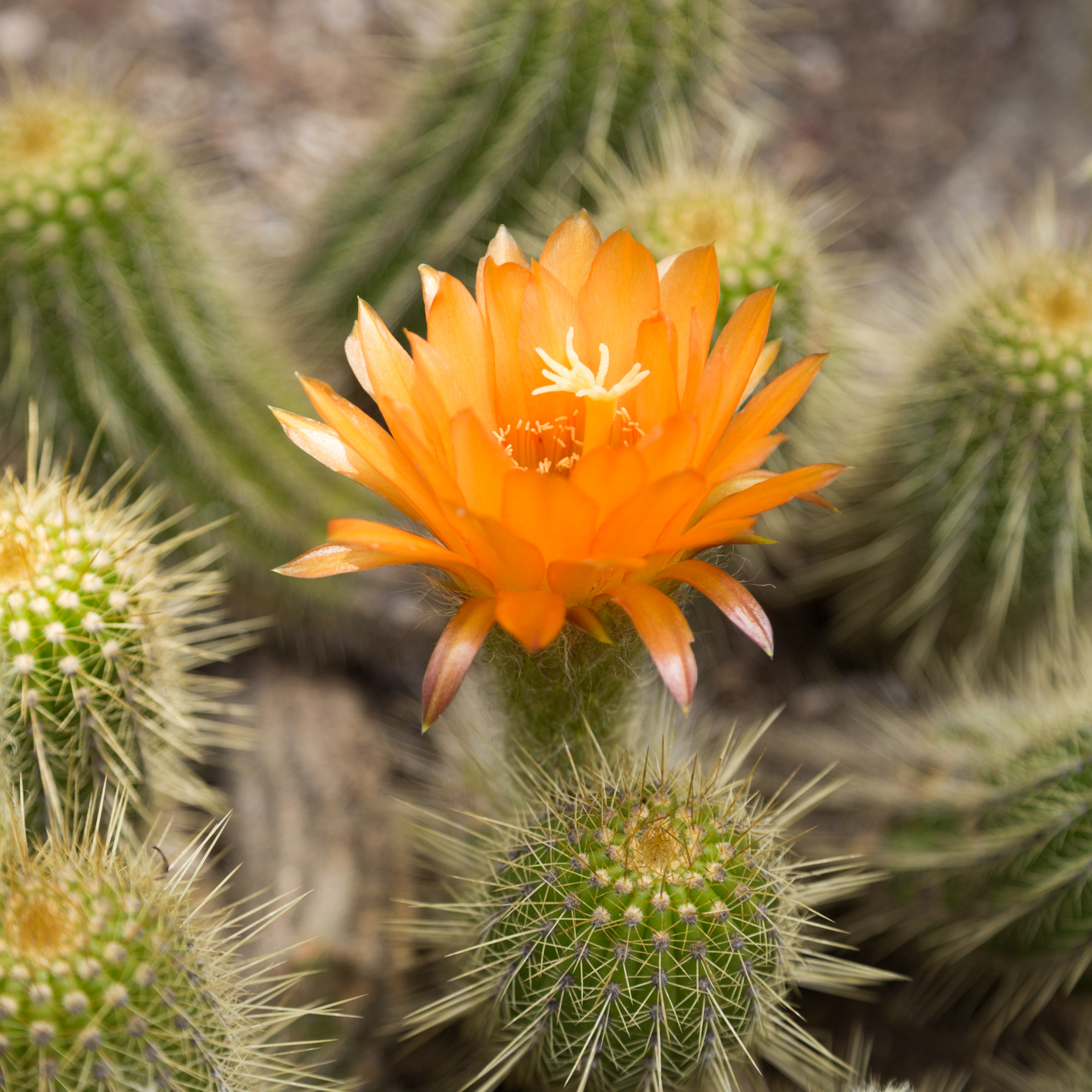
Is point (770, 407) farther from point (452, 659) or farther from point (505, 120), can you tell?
point (505, 120)

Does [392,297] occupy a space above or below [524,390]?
below

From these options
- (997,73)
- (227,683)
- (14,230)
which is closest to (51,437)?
(14,230)

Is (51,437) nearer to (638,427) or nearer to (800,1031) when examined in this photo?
(638,427)

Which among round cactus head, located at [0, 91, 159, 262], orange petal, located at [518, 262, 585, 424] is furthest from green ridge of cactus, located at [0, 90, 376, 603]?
orange petal, located at [518, 262, 585, 424]

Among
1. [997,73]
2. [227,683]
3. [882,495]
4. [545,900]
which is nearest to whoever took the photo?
[545,900]

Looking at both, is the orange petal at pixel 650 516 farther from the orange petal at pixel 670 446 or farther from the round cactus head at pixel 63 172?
the round cactus head at pixel 63 172

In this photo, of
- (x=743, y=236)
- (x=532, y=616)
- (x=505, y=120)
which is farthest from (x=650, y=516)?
(x=505, y=120)
